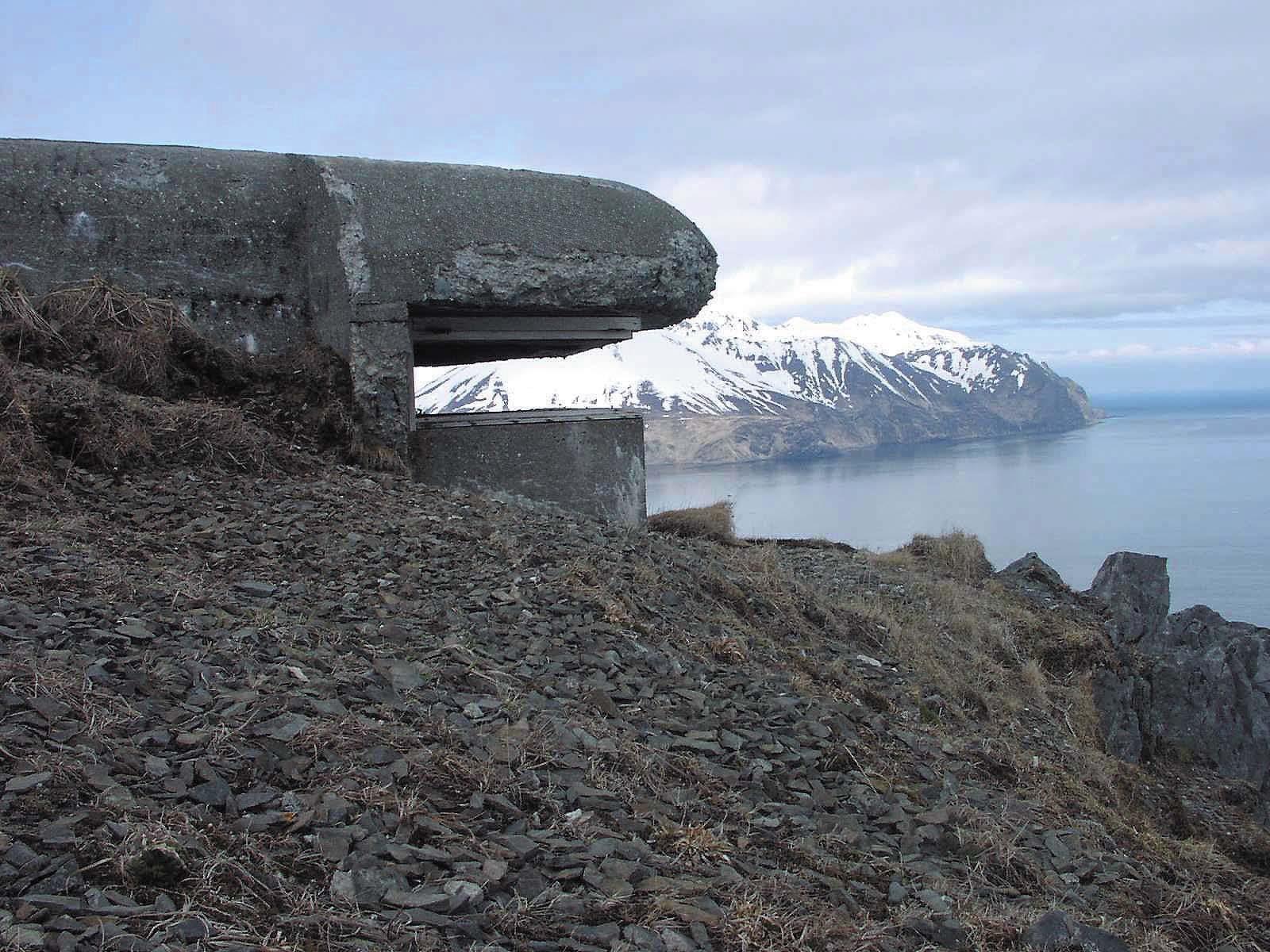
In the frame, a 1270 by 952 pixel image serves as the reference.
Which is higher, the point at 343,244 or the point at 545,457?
the point at 343,244

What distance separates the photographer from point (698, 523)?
26.5 ft

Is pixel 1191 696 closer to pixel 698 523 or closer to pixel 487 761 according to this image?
pixel 698 523

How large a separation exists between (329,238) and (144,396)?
1.42m

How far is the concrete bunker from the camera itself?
5.98 metres

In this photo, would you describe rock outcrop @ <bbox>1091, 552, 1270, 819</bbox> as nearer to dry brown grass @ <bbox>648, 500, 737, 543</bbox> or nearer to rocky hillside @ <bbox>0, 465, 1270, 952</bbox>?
rocky hillside @ <bbox>0, 465, 1270, 952</bbox>

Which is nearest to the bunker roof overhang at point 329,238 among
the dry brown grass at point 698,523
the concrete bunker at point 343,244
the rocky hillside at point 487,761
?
the concrete bunker at point 343,244

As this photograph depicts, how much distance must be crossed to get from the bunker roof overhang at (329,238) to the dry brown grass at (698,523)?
6.64 ft

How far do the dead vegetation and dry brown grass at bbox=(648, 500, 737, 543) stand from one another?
2.70m

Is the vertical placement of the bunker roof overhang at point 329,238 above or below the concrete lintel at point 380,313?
above

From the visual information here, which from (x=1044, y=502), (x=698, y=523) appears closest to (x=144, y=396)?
(x=698, y=523)

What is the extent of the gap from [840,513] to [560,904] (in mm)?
17319

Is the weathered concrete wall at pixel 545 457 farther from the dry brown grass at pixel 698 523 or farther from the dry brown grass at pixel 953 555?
the dry brown grass at pixel 953 555

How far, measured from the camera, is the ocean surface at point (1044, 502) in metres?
16.5

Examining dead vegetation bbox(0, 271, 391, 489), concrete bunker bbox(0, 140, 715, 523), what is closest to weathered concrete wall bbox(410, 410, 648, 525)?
concrete bunker bbox(0, 140, 715, 523)
